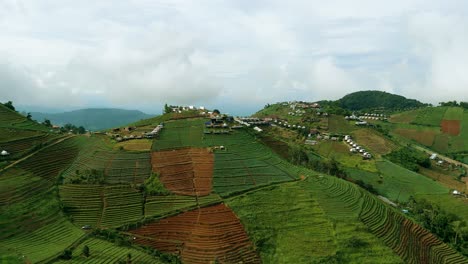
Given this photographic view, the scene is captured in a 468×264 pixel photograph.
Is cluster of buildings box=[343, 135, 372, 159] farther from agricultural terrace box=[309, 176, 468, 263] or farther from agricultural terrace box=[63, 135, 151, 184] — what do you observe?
agricultural terrace box=[63, 135, 151, 184]

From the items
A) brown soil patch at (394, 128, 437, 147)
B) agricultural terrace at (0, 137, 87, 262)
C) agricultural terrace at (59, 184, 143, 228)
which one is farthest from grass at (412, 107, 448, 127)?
agricultural terrace at (0, 137, 87, 262)

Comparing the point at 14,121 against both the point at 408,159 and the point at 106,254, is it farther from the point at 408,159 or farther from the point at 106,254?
the point at 408,159

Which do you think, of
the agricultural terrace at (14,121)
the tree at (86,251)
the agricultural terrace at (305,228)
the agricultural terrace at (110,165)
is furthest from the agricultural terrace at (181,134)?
the tree at (86,251)

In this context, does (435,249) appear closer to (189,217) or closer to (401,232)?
(401,232)

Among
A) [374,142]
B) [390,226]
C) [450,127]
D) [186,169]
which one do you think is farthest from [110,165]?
[450,127]

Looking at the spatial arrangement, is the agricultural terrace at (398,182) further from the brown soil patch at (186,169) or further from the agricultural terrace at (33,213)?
the agricultural terrace at (33,213)

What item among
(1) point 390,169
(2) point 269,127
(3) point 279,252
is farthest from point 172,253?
(2) point 269,127
